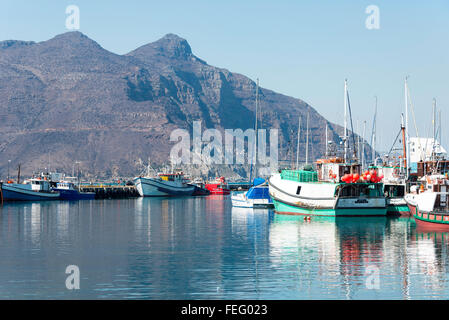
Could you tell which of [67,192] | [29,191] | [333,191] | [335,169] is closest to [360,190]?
[333,191]

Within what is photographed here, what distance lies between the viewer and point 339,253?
164 ft

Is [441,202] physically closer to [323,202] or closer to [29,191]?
[323,202]

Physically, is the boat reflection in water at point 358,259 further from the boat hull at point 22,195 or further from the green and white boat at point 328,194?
Result: the boat hull at point 22,195

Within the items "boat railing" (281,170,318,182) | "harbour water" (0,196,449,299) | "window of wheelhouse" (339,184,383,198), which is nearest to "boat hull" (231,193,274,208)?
"boat railing" (281,170,318,182)

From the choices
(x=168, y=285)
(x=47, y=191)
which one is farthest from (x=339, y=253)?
(x=47, y=191)

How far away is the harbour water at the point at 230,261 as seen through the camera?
35594 mm

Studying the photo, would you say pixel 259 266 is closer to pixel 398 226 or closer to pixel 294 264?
pixel 294 264

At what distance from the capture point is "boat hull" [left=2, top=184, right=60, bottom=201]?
474ft

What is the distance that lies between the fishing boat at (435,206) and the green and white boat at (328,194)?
12.5 m

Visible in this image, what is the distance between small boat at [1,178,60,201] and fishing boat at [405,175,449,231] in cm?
10406

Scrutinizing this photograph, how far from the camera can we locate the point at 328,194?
80.2m

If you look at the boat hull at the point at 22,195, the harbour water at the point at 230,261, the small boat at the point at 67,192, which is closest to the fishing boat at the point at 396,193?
the harbour water at the point at 230,261

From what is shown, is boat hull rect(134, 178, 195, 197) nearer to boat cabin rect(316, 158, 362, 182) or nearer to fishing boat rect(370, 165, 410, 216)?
fishing boat rect(370, 165, 410, 216)

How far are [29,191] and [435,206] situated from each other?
357 ft
